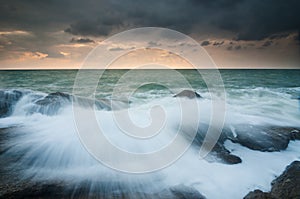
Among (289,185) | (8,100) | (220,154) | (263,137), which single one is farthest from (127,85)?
(289,185)

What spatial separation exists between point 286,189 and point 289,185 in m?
0.09

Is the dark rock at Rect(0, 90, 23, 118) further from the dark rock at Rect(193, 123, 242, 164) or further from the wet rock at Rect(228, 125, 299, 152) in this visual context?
the wet rock at Rect(228, 125, 299, 152)

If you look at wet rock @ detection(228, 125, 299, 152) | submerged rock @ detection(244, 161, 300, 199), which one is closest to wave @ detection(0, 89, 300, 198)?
wet rock @ detection(228, 125, 299, 152)

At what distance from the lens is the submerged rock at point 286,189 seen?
→ 2.85m

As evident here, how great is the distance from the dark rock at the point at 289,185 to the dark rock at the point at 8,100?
924cm

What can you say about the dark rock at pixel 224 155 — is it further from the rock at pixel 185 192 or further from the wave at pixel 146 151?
the rock at pixel 185 192

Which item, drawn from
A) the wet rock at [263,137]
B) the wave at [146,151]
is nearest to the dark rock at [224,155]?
the wave at [146,151]

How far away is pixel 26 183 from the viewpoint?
357 centimetres

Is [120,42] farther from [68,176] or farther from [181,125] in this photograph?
[181,125]

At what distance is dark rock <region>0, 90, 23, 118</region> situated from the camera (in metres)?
8.33

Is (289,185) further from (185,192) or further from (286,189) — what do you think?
(185,192)

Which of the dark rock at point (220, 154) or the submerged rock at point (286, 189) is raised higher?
the submerged rock at point (286, 189)

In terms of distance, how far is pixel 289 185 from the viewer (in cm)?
305

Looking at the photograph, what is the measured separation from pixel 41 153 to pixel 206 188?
3.94 meters
